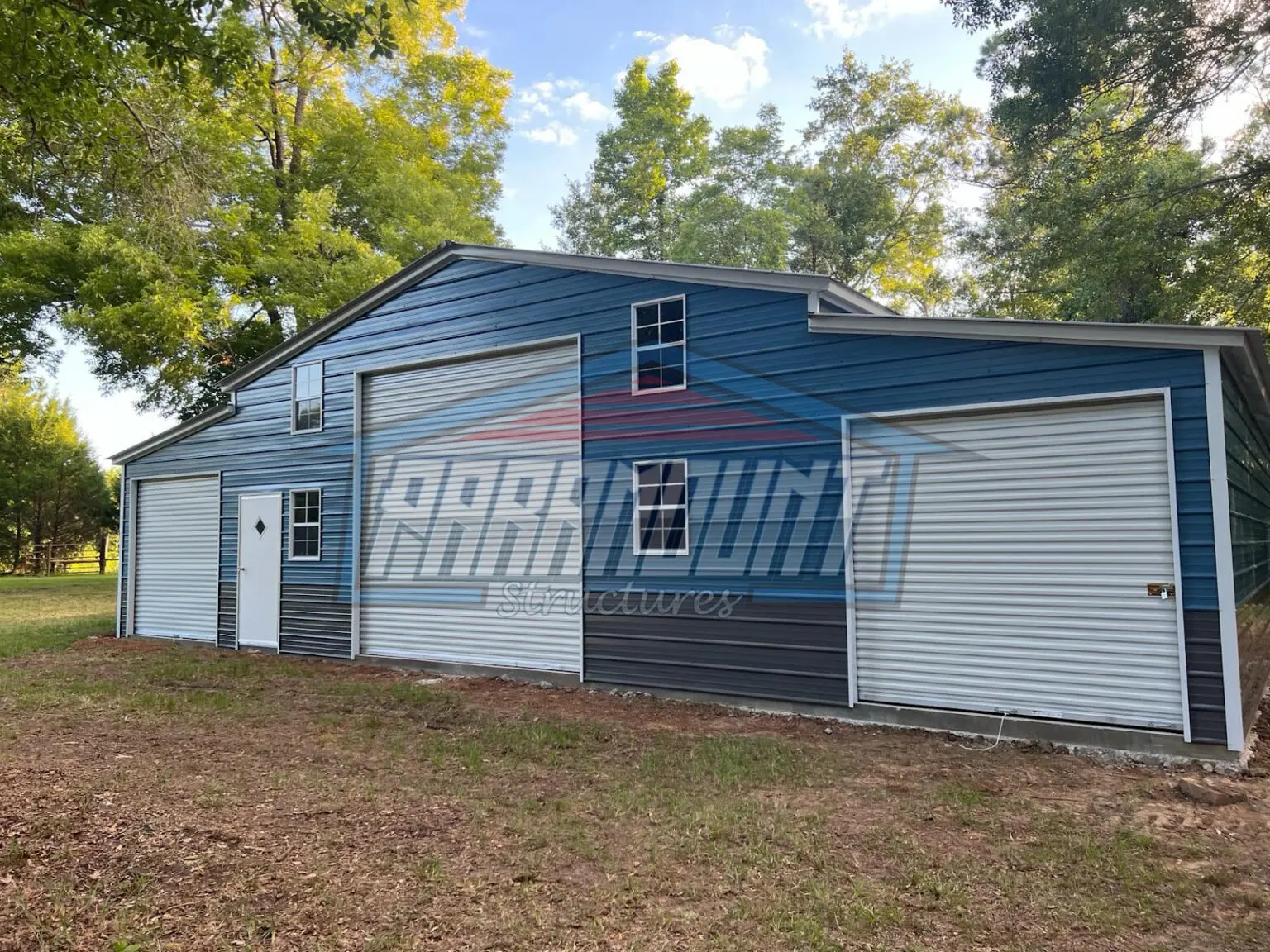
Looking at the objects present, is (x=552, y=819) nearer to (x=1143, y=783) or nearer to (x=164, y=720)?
(x=1143, y=783)

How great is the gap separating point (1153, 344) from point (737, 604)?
4.10 m

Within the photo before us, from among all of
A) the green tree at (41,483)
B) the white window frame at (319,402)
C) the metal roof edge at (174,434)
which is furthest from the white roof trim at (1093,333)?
the green tree at (41,483)

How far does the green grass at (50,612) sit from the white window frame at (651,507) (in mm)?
9646

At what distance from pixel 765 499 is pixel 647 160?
23.3 metres

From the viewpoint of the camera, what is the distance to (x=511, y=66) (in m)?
24.5

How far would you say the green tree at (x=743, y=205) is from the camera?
24641 millimetres

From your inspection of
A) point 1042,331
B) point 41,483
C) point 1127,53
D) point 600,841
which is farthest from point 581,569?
point 41,483

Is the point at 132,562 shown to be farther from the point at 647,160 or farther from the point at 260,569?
the point at 647,160

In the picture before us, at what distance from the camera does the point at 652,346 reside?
28.0 feet

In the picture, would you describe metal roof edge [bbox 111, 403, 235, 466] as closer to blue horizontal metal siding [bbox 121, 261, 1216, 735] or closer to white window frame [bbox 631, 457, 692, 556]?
blue horizontal metal siding [bbox 121, 261, 1216, 735]

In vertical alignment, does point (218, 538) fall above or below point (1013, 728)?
above

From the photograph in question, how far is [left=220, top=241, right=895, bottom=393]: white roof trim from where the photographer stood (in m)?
7.53

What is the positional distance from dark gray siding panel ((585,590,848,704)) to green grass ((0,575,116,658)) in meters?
9.19

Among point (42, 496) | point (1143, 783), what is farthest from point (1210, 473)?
point (42, 496)
